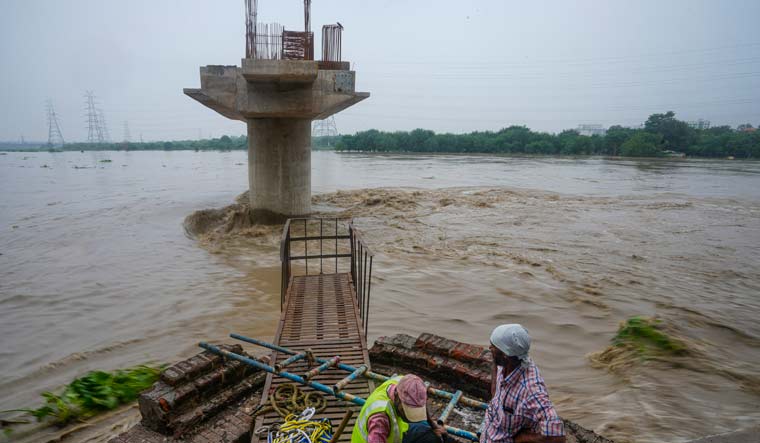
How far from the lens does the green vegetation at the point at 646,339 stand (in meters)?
6.48

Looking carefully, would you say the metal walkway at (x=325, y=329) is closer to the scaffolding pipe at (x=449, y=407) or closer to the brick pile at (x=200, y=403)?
the brick pile at (x=200, y=403)

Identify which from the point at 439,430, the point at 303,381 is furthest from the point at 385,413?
the point at 303,381

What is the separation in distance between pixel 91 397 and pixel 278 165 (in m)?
9.52

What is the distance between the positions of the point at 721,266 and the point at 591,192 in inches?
586

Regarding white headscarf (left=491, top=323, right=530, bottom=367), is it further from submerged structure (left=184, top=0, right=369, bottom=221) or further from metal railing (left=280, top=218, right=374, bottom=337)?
submerged structure (left=184, top=0, right=369, bottom=221)

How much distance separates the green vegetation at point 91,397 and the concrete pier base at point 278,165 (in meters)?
8.62

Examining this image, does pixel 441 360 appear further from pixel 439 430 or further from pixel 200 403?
pixel 200 403

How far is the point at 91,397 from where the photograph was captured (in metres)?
4.86

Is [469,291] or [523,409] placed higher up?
[523,409]

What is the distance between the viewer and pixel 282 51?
1264 cm

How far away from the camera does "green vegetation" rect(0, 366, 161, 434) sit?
4.68 metres

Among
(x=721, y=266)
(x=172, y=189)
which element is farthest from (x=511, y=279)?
(x=172, y=189)

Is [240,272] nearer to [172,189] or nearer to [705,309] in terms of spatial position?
[705,309]

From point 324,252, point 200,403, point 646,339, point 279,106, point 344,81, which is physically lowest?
point 646,339
